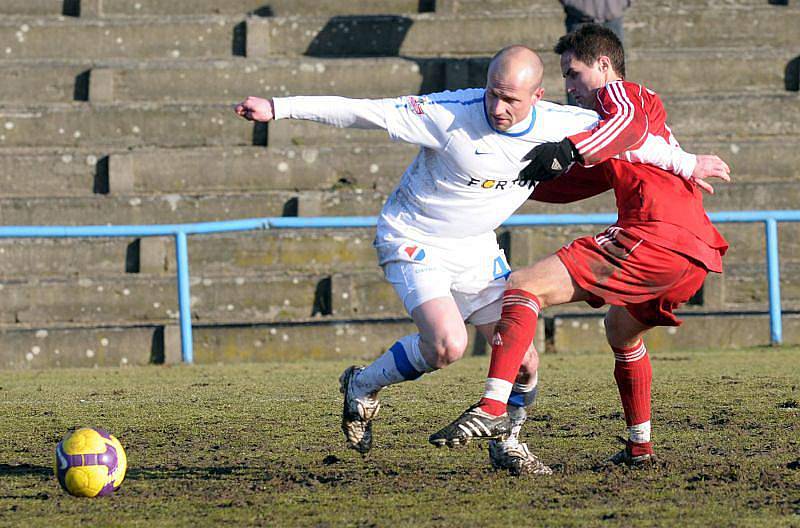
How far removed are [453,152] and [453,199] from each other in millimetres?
221

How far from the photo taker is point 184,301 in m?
10.3

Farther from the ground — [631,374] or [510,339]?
[510,339]

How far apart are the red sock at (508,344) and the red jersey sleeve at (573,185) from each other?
0.66 m

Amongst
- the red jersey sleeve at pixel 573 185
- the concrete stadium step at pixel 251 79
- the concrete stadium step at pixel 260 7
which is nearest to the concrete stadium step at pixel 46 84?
the concrete stadium step at pixel 251 79

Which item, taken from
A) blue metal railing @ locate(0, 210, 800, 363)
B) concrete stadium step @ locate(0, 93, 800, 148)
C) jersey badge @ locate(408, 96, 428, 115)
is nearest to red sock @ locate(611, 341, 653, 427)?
jersey badge @ locate(408, 96, 428, 115)

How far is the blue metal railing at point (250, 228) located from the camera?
10.3 m

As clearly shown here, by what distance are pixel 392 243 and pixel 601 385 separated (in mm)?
3133

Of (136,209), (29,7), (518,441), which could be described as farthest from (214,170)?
(518,441)

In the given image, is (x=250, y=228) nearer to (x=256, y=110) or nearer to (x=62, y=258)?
(x=62, y=258)

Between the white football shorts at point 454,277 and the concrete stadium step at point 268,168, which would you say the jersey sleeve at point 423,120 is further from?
the concrete stadium step at point 268,168

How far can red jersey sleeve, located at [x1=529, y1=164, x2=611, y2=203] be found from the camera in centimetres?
547

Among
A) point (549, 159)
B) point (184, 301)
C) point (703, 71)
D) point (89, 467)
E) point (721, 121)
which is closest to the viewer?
point (89, 467)

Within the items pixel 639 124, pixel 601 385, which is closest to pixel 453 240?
pixel 639 124

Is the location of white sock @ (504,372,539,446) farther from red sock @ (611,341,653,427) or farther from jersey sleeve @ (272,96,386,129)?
jersey sleeve @ (272,96,386,129)
